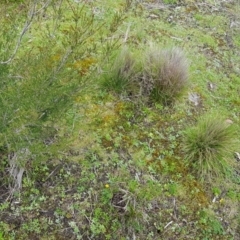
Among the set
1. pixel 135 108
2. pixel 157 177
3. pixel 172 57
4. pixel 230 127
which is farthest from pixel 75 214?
pixel 172 57

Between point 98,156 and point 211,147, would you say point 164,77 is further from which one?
point 98,156

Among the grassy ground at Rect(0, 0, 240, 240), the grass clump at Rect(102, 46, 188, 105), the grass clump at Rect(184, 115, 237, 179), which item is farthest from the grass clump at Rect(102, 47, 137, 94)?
the grass clump at Rect(184, 115, 237, 179)

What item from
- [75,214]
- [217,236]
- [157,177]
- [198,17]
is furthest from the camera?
[198,17]

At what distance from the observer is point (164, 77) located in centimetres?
456

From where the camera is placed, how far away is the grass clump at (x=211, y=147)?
3.97 m

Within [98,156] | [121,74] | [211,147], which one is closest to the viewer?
[98,156]

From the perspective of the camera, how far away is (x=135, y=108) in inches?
178

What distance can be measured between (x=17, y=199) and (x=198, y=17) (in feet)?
17.7

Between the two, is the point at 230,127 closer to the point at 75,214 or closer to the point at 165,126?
the point at 165,126

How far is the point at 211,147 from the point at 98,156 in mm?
1314

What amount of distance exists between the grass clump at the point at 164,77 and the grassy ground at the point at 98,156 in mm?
144

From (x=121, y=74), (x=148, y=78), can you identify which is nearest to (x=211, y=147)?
(x=148, y=78)

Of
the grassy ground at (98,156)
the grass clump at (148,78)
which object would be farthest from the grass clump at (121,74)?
the grassy ground at (98,156)

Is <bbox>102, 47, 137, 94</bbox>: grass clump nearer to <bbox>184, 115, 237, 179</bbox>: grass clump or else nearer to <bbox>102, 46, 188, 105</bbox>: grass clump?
<bbox>102, 46, 188, 105</bbox>: grass clump
